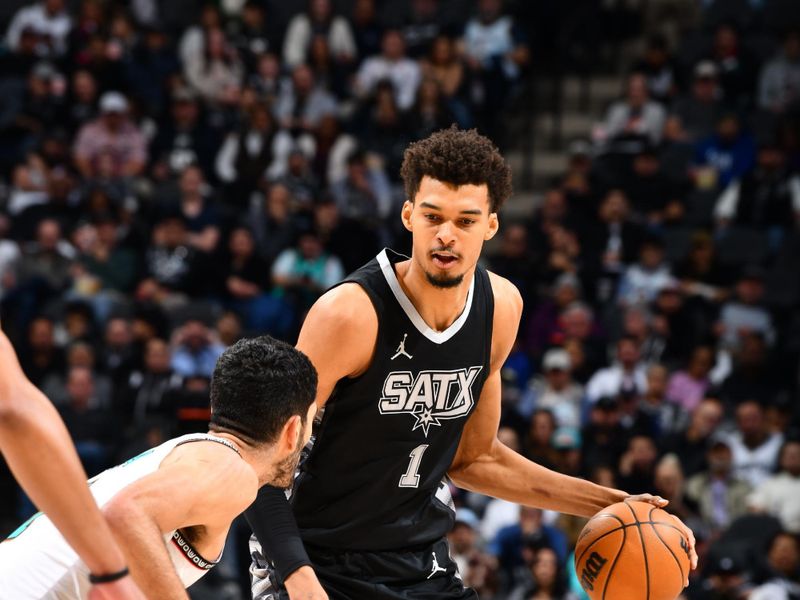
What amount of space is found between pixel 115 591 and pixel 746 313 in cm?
905

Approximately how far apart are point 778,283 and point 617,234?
1.53m

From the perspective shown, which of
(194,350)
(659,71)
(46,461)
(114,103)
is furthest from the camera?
(659,71)

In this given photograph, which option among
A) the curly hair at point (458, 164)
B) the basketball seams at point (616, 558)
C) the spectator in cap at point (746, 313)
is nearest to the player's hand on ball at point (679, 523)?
the basketball seams at point (616, 558)

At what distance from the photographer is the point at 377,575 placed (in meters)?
4.27

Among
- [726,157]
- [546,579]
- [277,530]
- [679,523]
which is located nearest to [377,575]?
[277,530]

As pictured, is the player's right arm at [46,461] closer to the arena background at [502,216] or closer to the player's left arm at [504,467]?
the player's left arm at [504,467]

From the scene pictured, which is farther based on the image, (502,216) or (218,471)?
(502,216)

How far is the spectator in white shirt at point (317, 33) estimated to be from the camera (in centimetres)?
1423

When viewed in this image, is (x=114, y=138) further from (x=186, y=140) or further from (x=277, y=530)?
(x=277, y=530)

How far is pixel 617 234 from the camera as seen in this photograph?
11789 millimetres

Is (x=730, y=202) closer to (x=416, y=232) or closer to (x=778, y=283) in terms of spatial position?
(x=778, y=283)

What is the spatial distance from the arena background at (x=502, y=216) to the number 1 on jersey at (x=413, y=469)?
14.5 feet

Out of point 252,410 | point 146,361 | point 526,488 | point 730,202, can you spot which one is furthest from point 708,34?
point 252,410

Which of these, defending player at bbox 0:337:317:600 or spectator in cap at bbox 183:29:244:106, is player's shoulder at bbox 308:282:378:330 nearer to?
defending player at bbox 0:337:317:600
